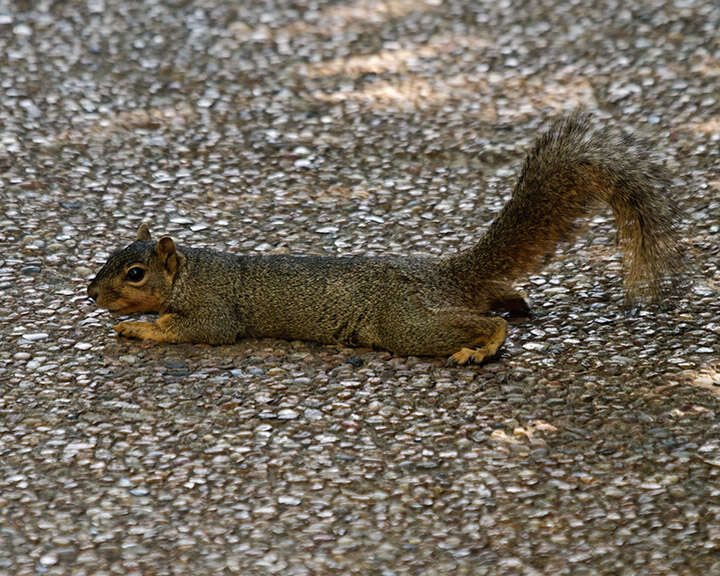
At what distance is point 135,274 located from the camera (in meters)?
4.19

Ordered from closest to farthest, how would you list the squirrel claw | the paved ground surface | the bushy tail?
the paved ground surface → the bushy tail → the squirrel claw

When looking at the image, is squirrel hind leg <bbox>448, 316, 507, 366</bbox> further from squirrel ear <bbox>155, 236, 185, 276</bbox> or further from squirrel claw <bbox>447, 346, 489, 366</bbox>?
squirrel ear <bbox>155, 236, 185, 276</bbox>

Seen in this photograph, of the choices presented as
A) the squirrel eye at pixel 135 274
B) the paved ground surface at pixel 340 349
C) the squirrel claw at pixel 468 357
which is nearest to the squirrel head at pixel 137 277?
the squirrel eye at pixel 135 274

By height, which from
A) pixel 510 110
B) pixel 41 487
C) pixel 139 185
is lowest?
pixel 41 487

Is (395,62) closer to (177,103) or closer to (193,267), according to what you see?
(177,103)

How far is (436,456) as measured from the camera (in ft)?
11.9

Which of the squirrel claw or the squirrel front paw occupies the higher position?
the squirrel claw

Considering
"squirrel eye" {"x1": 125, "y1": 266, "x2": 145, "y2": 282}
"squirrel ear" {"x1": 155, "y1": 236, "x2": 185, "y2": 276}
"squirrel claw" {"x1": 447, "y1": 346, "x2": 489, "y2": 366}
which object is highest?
"squirrel ear" {"x1": 155, "y1": 236, "x2": 185, "y2": 276}

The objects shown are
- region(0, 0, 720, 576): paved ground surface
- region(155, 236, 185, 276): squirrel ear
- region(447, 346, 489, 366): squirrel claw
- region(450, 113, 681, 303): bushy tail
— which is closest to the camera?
region(0, 0, 720, 576): paved ground surface

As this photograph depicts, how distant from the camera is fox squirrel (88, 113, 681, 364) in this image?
3.91 metres

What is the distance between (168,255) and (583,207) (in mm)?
1513

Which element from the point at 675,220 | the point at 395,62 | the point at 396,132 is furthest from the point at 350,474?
the point at 395,62

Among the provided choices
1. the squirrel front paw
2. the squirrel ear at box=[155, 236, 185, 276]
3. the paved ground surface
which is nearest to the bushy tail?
the paved ground surface

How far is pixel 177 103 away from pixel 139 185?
1.06 metres
